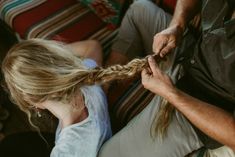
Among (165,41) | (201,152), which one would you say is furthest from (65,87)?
(201,152)

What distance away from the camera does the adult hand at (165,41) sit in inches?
46.6

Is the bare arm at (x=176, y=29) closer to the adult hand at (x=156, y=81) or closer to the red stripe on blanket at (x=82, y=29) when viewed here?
the adult hand at (x=156, y=81)

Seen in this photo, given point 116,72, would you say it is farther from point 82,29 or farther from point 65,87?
point 82,29

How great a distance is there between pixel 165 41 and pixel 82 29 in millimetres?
559

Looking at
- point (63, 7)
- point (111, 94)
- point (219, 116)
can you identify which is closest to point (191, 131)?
point (219, 116)

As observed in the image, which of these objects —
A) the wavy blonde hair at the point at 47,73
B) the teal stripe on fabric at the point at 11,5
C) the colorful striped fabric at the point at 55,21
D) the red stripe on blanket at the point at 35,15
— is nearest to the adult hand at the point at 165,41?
the wavy blonde hair at the point at 47,73

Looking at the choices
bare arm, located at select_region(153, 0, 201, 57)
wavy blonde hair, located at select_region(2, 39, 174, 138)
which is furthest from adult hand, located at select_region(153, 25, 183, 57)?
wavy blonde hair, located at select_region(2, 39, 174, 138)

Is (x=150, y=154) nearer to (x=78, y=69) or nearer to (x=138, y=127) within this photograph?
(x=138, y=127)

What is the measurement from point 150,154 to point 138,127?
3.8 inches

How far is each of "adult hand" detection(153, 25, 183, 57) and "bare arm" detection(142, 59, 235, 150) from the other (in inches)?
6.1

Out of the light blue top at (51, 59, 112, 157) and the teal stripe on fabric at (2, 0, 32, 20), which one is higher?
the teal stripe on fabric at (2, 0, 32, 20)

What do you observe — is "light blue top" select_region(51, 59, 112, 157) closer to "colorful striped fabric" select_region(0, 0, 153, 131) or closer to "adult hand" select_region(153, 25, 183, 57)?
"adult hand" select_region(153, 25, 183, 57)

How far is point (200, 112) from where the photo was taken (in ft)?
3.34

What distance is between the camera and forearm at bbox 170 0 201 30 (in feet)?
4.39
